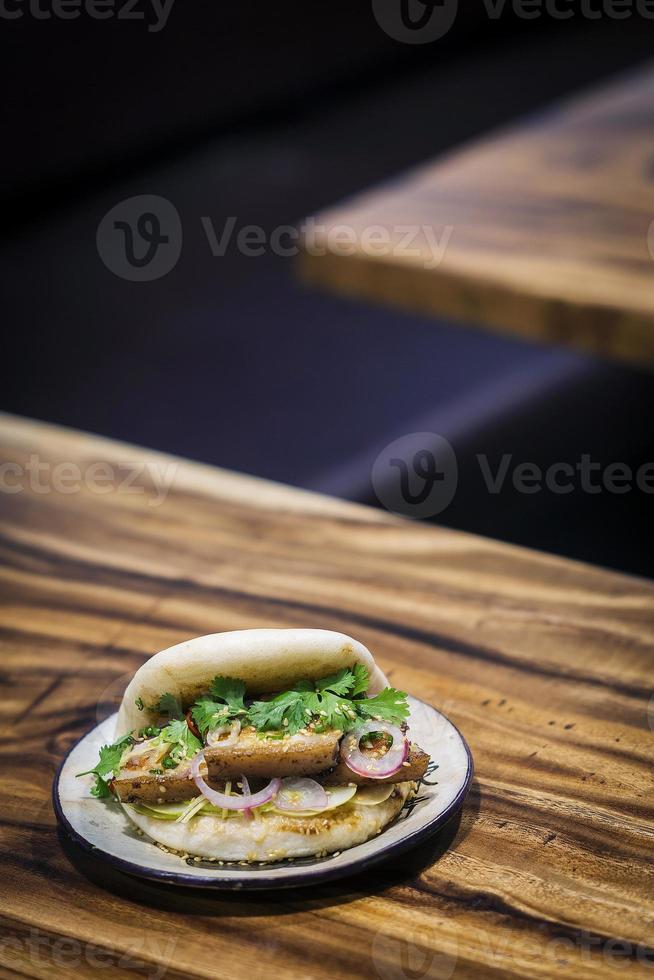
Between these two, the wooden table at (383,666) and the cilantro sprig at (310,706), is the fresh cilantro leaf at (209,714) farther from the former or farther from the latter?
the wooden table at (383,666)

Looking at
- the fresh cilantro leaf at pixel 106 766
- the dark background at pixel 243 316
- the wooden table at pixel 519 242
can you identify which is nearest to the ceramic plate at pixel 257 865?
the fresh cilantro leaf at pixel 106 766

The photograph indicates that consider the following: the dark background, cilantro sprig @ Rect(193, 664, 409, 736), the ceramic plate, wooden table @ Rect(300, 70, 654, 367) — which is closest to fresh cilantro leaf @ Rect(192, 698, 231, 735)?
cilantro sprig @ Rect(193, 664, 409, 736)

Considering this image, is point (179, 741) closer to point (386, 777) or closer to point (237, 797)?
point (237, 797)

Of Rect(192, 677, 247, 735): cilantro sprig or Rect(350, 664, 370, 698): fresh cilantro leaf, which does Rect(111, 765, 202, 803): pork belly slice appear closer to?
Rect(192, 677, 247, 735): cilantro sprig

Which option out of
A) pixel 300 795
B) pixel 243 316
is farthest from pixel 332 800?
pixel 243 316

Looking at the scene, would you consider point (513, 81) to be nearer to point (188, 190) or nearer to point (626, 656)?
point (188, 190)

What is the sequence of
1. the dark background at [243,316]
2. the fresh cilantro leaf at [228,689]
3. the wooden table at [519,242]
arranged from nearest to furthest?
the fresh cilantro leaf at [228,689] < the wooden table at [519,242] < the dark background at [243,316]

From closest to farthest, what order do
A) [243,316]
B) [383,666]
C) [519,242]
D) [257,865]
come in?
[257,865], [383,666], [519,242], [243,316]
